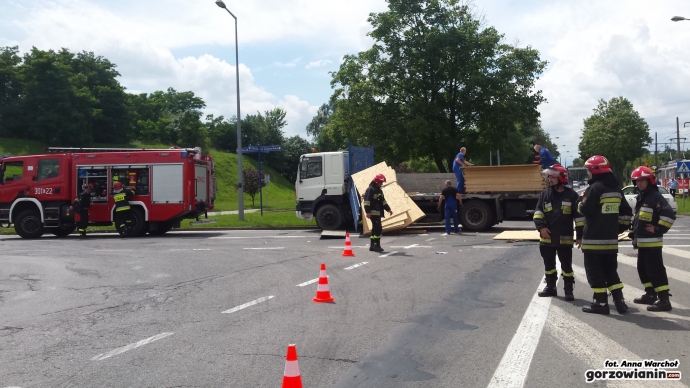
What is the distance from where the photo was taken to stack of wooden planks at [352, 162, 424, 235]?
731 inches

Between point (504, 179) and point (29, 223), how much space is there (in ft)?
51.0

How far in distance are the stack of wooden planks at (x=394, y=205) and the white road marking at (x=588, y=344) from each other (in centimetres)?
1142

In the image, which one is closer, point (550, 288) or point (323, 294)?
point (323, 294)

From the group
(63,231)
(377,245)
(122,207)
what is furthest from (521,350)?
(63,231)

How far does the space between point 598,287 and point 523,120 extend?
2742 cm

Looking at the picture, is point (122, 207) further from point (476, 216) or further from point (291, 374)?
point (291, 374)

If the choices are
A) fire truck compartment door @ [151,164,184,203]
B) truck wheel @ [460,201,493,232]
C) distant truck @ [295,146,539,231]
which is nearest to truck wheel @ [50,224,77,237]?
fire truck compartment door @ [151,164,184,203]

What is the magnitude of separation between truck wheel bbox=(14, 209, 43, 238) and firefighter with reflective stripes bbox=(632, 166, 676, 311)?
736 inches

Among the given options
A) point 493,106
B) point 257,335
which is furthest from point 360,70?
point 257,335

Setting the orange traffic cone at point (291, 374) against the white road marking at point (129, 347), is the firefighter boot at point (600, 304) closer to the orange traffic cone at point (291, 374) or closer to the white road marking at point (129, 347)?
the orange traffic cone at point (291, 374)

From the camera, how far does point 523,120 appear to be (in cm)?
3325

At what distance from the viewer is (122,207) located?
19.5m

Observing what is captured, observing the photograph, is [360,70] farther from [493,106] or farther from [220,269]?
→ [220,269]

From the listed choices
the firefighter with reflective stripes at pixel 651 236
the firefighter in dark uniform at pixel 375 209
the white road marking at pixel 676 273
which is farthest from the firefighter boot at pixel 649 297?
the firefighter in dark uniform at pixel 375 209
